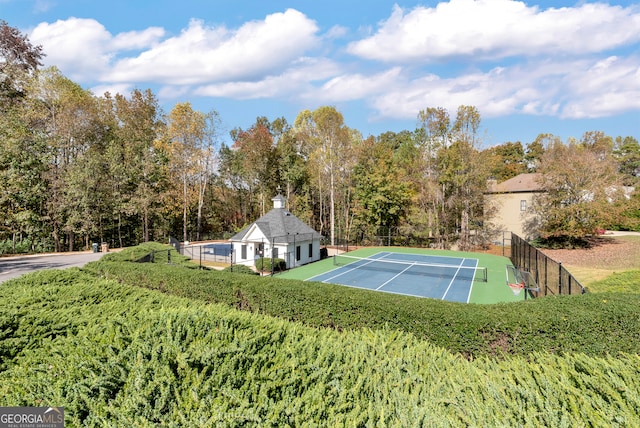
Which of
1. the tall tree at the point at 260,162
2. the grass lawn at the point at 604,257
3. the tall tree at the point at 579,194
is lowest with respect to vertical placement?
the grass lawn at the point at 604,257

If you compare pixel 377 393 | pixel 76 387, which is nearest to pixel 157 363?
pixel 76 387

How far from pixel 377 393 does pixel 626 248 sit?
33.5 meters

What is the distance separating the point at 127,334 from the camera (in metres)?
4.15

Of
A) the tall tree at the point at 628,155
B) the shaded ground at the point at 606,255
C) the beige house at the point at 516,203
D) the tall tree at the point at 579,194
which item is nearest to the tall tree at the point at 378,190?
the beige house at the point at 516,203

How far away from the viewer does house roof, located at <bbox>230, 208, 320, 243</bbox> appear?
24609 mm

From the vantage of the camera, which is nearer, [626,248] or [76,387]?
[76,387]

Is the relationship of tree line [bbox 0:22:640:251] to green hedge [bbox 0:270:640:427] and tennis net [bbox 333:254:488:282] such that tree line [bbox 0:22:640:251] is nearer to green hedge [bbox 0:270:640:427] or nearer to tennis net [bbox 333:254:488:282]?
tennis net [bbox 333:254:488:282]

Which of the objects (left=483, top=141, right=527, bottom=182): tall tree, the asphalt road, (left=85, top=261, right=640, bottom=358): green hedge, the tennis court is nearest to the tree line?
the asphalt road

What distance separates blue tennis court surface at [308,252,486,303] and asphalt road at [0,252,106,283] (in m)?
15.2

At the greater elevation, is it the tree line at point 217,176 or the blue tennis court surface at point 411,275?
the tree line at point 217,176

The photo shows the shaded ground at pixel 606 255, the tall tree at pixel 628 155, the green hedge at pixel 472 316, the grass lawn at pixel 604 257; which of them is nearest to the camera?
the green hedge at pixel 472 316

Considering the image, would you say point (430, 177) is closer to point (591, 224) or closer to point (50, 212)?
point (591, 224)

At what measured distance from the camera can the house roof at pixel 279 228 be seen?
80.7ft

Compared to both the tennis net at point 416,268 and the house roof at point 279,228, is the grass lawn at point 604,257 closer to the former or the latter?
the tennis net at point 416,268
